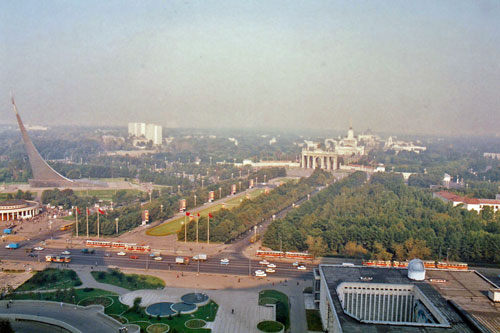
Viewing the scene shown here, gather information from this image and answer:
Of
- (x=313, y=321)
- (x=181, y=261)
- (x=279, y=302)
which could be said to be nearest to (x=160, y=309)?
(x=279, y=302)

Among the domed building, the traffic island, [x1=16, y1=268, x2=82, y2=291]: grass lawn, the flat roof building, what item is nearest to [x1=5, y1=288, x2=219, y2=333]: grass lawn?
[x1=16, y1=268, x2=82, y2=291]: grass lawn

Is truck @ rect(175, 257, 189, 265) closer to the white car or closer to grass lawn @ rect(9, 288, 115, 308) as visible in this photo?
the white car

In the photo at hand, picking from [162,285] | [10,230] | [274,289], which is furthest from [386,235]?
[10,230]

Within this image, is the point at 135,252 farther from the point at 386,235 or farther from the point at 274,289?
the point at 386,235

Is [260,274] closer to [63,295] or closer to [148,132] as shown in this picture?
A: [63,295]

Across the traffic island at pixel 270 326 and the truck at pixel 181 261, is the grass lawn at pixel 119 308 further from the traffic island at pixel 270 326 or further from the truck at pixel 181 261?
the truck at pixel 181 261

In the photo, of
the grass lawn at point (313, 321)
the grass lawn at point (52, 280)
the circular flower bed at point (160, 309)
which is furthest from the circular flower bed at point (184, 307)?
the grass lawn at point (52, 280)
